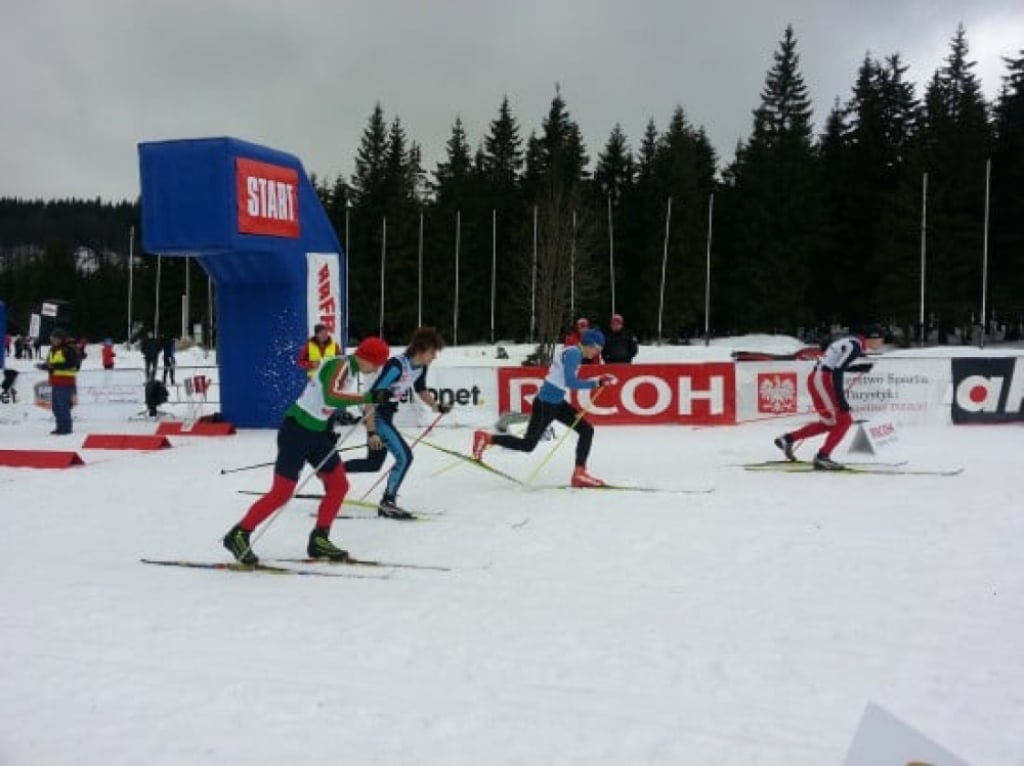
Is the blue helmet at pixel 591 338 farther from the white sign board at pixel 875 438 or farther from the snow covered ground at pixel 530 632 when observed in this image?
the white sign board at pixel 875 438

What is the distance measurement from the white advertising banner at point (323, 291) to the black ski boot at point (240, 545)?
1023cm

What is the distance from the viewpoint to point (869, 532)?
756 centimetres

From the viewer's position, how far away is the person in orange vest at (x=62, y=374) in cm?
1571

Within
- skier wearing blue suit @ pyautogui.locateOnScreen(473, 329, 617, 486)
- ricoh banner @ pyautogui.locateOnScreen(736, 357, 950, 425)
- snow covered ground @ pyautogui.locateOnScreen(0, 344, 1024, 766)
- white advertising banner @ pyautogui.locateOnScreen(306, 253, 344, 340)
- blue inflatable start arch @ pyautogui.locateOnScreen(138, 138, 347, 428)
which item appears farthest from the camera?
white advertising banner @ pyautogui.locateOnScreen(306, 253, 344, 340)

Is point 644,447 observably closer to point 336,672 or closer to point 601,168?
point 336,672

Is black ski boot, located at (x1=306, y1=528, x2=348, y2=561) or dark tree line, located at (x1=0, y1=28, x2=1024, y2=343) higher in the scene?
dark tree line, located at (x1=0, y1=28, x2=1024, y2=343)

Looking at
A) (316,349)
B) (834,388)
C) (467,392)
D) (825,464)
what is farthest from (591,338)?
(467,392)

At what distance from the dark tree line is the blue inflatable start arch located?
73.1 feet

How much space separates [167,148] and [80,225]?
174 meters

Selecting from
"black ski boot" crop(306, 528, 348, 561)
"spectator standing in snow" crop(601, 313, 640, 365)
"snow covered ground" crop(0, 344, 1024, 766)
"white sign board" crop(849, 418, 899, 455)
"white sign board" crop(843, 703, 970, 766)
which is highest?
"spectator standing in snow" crop(601, 313, 640, 365)

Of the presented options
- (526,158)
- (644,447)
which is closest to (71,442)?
(644,447)

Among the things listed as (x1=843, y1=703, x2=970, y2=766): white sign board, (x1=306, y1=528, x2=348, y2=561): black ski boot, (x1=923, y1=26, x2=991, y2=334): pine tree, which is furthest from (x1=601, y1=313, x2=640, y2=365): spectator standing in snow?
(x1=923, y1=26, x2=991, y2=334): pine tree

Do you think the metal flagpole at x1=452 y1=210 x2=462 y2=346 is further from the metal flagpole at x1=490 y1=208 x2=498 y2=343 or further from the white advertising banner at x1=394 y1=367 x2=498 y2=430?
the white advertising banner at x1=394 y1=367 x2=498 y2=430

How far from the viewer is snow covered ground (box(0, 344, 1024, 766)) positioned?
373cm
